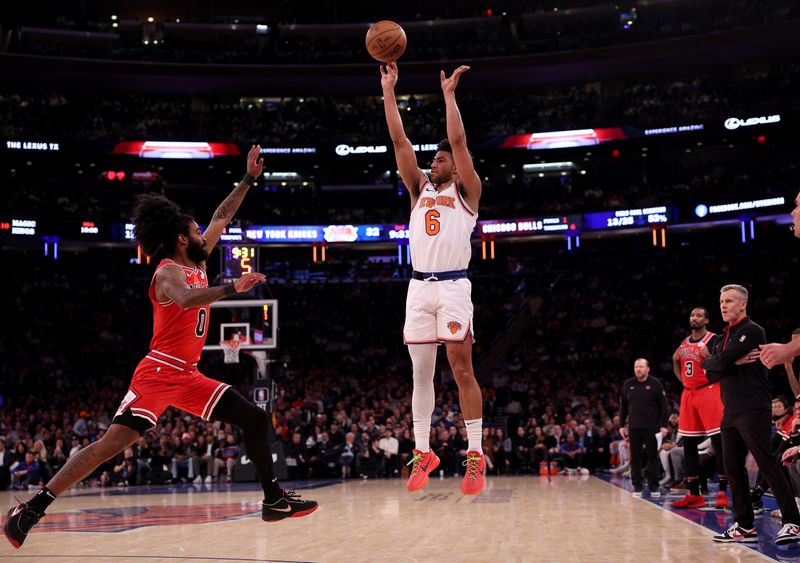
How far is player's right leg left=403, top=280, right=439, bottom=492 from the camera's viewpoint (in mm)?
6289

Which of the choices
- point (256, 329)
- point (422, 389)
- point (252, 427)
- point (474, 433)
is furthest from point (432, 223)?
point (256, 329)

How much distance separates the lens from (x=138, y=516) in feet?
Result: 37.0

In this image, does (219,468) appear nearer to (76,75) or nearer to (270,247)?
(270,247)

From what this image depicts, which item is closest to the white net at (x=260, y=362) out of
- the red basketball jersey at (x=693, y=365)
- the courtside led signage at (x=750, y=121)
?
the red basketball jersey at (x=693, y=365)

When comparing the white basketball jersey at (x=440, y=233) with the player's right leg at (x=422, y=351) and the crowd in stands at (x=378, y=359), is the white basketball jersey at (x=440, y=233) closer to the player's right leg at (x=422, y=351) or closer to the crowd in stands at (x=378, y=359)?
the player's right leg at (x=422, y=351)

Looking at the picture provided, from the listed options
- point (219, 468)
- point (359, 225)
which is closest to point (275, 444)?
point (219, 468)

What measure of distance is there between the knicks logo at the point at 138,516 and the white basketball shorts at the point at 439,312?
517 cm

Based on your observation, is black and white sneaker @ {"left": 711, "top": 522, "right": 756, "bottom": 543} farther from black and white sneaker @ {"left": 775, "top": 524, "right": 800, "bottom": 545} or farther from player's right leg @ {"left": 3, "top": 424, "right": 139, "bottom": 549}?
player's right leg @ {"left": 3, "top": 424, "right": 139, "bottom": 549}

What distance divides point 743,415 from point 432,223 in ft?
12.2

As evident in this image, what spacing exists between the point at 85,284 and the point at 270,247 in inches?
Result: 287

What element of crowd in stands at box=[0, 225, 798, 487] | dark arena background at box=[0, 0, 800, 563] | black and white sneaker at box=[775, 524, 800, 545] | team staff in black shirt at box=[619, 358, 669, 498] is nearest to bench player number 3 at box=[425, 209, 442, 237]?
black and white sneaker at box=[775, 524, 800, 545]

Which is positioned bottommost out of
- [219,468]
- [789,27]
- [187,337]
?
[219,468]

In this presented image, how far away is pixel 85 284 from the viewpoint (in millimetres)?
31781

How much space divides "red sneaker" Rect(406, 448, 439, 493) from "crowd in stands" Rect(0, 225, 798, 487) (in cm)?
1401
